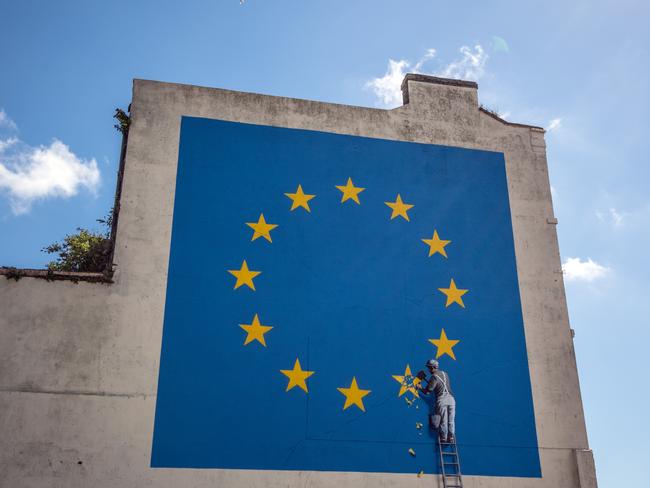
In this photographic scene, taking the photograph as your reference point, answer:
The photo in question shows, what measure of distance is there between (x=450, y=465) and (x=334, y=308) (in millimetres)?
3974

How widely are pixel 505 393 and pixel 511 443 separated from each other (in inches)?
40.8

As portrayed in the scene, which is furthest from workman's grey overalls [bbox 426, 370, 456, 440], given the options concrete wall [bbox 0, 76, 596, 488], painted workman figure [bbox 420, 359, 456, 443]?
concrete wall [bbox 0, 76, 596, 488]

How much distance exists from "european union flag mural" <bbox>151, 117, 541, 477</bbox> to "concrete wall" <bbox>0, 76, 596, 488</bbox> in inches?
11.0

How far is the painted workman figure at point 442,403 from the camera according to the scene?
43.6 ft

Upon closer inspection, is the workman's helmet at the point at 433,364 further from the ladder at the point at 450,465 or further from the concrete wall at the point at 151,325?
the concrete wall at the point at 151,325

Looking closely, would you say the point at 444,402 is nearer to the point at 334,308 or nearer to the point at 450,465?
the point at 450,465

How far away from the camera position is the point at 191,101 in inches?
581

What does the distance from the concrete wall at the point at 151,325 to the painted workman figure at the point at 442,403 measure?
3.51 feet

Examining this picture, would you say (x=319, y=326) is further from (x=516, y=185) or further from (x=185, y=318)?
(x=516, y=185)

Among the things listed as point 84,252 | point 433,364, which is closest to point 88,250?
point 84,252

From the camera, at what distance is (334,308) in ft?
45.4

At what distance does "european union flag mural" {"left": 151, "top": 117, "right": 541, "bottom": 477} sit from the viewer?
41.9 ft

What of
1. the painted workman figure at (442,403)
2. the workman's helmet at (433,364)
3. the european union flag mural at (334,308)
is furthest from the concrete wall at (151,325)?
the workman's helmet at (433,364)

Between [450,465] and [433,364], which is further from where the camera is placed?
[433,364]
